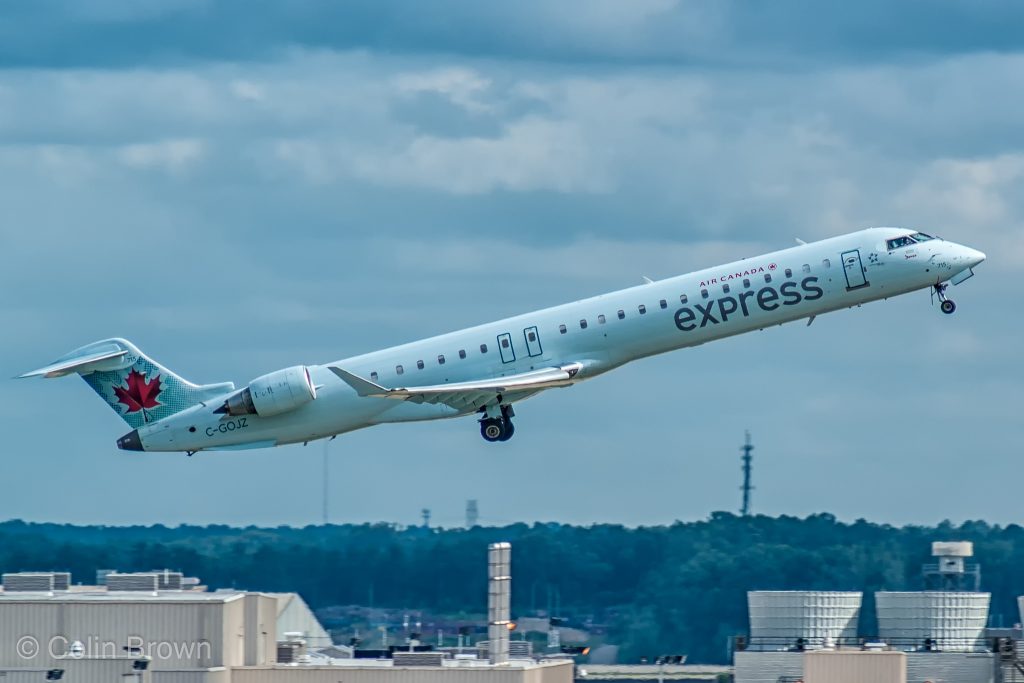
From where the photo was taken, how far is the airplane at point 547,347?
6331cm

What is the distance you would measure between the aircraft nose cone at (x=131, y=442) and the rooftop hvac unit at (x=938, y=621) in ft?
75.9

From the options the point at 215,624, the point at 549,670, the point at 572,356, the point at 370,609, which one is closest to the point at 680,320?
the point at 572,356

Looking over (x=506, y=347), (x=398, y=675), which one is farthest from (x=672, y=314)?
(x=398, y=675)

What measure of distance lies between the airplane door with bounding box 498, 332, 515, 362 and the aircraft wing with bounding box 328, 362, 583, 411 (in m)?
0.53

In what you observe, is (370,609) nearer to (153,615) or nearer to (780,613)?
(780,613)

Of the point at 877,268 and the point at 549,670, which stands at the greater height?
the point at 877,268

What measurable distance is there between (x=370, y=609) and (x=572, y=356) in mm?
41368

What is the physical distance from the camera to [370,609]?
4067 inches

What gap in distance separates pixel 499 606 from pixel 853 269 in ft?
42.9

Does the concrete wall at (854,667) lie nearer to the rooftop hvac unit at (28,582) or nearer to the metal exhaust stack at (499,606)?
the metal exhaust stack at (499,606)

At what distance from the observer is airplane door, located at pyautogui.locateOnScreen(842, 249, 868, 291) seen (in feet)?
207

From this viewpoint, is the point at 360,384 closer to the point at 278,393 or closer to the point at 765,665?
the point at 278,393

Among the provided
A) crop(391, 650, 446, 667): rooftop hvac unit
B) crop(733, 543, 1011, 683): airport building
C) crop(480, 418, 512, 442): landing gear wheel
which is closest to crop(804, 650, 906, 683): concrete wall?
crop(733, 543, 1011, 683): airport building

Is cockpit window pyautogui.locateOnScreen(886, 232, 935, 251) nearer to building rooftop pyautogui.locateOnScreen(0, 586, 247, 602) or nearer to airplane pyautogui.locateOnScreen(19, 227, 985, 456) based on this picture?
airplane pyautogui.locateOnScreen(19, 227, 985, 456)
